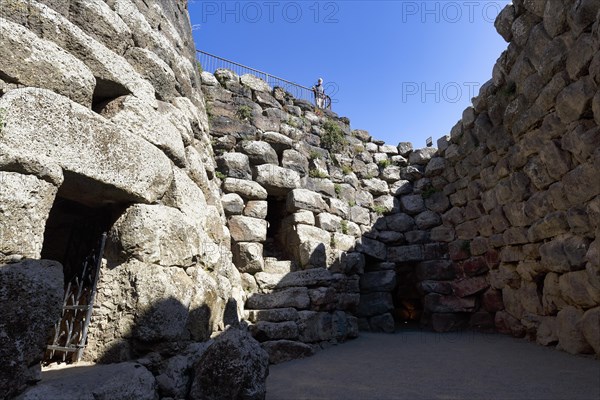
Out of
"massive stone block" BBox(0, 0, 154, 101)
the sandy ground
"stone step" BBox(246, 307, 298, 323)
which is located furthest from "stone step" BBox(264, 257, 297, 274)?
"massive stone block" BBox(0, 0, 154, 101)

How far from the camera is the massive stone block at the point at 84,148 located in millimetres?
2102

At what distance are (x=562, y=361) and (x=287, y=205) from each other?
396 cm

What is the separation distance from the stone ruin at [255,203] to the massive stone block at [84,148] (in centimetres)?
1

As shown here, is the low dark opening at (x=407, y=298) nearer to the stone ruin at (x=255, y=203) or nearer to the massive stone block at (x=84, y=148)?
the stone ruin at (x=255, y=203)

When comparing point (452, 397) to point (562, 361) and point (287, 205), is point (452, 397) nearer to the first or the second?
point (562, 361)

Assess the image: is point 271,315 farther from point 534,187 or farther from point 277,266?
point 534,187

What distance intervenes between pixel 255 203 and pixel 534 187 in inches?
146

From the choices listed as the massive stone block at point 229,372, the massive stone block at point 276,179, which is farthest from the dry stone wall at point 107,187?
the massive stone block at point 276,179

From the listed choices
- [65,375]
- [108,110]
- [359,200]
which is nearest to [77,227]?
[108,110]

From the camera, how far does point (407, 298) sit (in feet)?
25.1

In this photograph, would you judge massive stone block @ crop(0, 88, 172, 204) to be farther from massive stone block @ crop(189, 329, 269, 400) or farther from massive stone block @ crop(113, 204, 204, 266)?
massive stone block @ crop(189, 329, 269, 400)

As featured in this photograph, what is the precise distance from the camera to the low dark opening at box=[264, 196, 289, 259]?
6.01 meters

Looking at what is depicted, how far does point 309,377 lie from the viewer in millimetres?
3646

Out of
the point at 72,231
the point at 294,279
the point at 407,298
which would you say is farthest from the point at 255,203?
the point at 407,298
